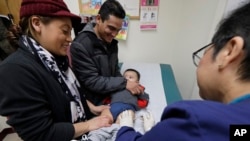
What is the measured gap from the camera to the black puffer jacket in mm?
1278

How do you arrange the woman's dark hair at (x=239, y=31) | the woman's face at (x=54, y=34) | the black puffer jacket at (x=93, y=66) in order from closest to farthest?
the woman's dark hair at (x=239, y=31) < the woman's face at (x=54, y=34) < the black puffer jacket at (x=93, y=66)

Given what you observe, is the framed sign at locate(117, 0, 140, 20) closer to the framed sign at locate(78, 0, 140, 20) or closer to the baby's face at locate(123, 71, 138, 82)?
the framed sign at locate(78, 0, 140, 20)

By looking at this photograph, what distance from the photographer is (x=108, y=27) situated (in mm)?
1356

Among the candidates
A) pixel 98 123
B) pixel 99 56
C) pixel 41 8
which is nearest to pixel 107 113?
pixel 98 123

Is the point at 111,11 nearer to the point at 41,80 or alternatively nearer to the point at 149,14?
the point at 41,80

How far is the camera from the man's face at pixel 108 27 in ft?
4.41

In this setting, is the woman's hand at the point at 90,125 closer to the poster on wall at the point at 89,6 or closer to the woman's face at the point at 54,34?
A: the woman's face at the point at 54,34

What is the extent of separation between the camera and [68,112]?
100 cm

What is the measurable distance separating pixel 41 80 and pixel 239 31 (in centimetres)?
77

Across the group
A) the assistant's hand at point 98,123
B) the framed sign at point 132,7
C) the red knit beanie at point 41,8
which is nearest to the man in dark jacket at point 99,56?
the assistant's hand at point 98,123

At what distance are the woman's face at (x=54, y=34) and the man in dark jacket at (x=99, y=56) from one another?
0.28 meters

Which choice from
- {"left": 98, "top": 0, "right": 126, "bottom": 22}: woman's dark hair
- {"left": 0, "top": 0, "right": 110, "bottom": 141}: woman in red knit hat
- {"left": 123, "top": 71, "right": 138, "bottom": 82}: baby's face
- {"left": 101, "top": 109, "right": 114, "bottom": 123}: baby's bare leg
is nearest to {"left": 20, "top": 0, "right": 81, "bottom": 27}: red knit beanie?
{"left": 0, "top": 0, "right": 110, "bottom": 141}: woman in red knit hat

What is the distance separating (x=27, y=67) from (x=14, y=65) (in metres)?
0.05

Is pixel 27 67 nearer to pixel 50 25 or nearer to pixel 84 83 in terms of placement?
pixel 50 25
